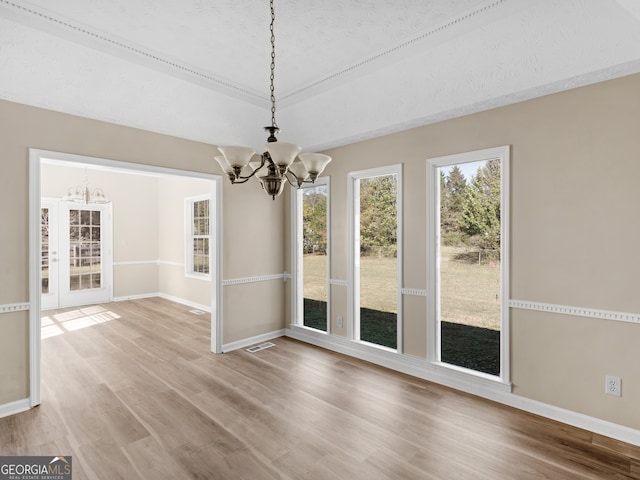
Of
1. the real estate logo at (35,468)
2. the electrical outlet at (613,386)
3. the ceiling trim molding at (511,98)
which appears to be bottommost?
the real estate logo at (35,468)

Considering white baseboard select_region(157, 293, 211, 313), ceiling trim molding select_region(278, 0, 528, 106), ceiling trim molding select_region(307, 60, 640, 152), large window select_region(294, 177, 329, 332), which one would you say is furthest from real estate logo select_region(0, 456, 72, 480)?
white baseboard select_region(157, 293, 211, 313)

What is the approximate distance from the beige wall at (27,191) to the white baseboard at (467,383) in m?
1.25

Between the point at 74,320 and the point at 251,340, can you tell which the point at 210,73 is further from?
the point at 74,320

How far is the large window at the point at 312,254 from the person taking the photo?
14.8 feet

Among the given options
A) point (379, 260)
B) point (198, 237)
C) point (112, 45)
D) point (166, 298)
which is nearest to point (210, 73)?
point (112, 45)

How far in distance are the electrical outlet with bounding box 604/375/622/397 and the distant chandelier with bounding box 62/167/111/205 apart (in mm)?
7450

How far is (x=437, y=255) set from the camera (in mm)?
3422

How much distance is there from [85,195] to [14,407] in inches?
168

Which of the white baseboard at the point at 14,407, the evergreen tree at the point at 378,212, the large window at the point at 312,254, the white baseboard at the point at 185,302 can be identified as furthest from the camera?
the white baseboard at the point at 185,302

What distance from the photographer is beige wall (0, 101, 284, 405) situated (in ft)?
8.99

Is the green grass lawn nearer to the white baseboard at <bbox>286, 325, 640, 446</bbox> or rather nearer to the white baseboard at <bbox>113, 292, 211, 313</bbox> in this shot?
the white baseboard at <bbox>286, 325, 640, 446</bbox>

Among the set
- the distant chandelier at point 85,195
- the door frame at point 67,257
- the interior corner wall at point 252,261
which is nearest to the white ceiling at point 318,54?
the interior corner wall at point 252,261

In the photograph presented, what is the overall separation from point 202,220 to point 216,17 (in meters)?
4.51

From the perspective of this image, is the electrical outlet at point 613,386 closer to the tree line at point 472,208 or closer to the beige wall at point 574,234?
the beige wall at point 574,234
